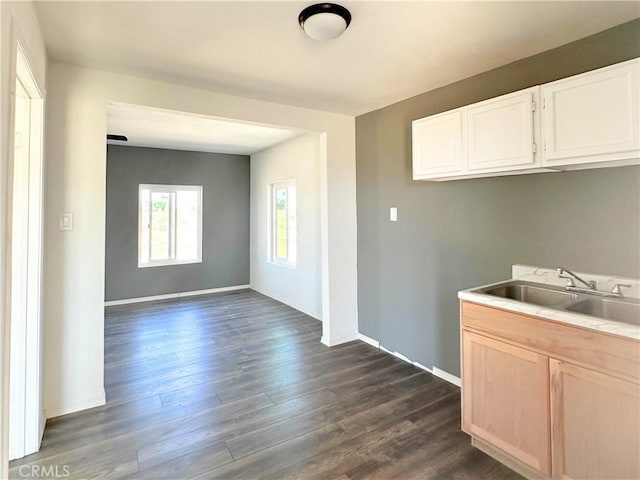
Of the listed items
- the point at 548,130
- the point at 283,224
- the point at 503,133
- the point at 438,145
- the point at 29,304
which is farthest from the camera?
the point at 283,224

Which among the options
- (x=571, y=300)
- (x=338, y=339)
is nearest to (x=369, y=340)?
A: (x=338, y=339)

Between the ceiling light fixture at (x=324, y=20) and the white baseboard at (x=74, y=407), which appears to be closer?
Result: the ceiling light fixture at (x=324, y=20)

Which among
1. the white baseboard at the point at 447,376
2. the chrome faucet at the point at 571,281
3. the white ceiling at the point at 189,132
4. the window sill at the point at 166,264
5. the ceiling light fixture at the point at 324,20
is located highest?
the white ceiling at the point at 189,132

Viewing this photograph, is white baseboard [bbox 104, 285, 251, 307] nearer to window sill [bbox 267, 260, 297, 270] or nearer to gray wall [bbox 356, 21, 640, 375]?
window sill [bbox 267, 260, 297, 270]

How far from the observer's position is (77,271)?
2.39 metres

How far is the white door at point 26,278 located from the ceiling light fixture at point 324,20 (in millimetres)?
1540

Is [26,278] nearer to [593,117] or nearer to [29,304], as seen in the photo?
[29,304]

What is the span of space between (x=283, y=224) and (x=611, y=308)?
441cm

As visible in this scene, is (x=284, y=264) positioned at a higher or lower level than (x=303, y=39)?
lower

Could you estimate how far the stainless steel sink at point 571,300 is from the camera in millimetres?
1771

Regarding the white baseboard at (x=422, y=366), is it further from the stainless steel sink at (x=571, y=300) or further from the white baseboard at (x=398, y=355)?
the stainless steel sink at (x=571, y=300)

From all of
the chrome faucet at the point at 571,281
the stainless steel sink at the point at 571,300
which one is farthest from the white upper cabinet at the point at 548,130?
the stainless steel sink at the point at 571,300

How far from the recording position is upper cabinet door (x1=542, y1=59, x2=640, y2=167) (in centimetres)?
160

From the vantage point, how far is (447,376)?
2826 mm
